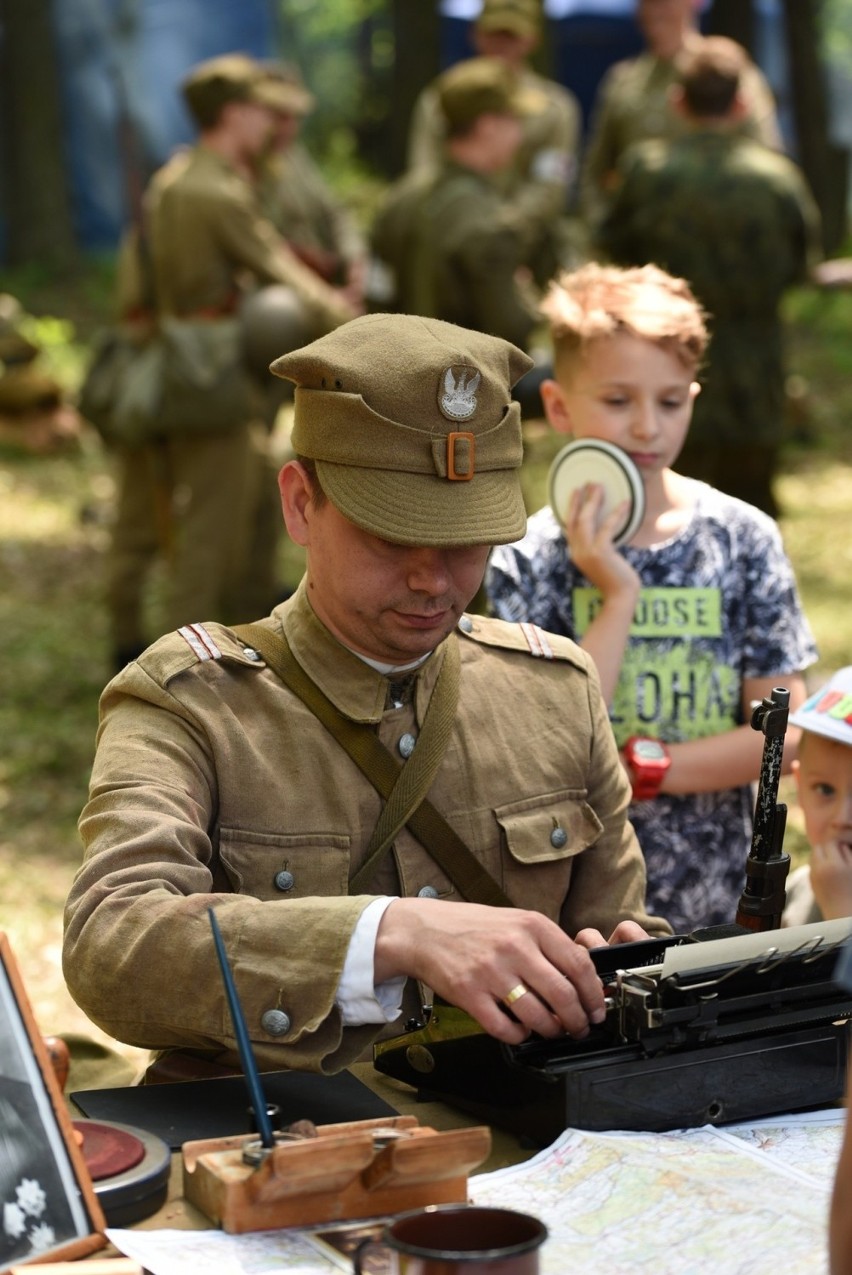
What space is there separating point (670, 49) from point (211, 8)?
6333 millimetres

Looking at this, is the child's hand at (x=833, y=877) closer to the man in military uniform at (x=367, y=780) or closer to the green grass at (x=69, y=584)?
the man in military uniform at (x=367, y=780)

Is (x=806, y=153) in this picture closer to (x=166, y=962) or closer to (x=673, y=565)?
(x=673, y=565)

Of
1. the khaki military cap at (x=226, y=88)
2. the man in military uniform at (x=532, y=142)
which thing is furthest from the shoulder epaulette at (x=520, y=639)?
the man in military uniform at (x=532, y=142)

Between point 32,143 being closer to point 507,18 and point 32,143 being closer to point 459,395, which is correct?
point 507,18

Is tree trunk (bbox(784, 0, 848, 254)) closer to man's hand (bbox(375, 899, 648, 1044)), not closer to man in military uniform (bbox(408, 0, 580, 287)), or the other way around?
man in military uniform (bbox(408, 0, 580, 287))

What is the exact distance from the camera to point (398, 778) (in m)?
2.76

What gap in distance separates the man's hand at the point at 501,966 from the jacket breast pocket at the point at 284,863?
419 mm

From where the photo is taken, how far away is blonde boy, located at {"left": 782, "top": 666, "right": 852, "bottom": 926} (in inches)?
125

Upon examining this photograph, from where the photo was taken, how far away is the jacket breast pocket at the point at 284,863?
2660mm

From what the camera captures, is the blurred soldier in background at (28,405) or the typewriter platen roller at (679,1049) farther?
the blurred soldier in background at (28,405)

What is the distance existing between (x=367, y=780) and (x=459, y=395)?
56cm

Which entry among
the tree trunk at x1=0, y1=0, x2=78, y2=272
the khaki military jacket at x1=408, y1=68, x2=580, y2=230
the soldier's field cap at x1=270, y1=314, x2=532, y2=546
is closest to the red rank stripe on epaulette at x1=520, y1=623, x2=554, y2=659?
the soldier's field cap at x1=270, y1=314, x2=532, y2=546

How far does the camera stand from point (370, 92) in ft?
76.7

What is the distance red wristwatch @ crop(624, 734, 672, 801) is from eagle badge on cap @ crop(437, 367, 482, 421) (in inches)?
46.3
